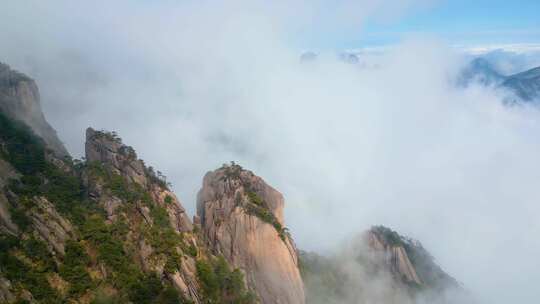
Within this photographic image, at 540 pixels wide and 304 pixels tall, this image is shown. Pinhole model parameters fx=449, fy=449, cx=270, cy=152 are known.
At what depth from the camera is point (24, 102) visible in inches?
2773

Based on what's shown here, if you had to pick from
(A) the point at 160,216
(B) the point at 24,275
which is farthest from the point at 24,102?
(B) the point at 24,275

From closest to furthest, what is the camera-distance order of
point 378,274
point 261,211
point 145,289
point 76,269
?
1. point 76,269
2. point 145,289
3. point 261,211
4. point 378,274

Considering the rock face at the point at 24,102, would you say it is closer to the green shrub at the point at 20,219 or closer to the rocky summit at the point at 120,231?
the rocky summit at the point at 120,231

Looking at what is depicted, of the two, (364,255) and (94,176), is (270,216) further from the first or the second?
(364,255)

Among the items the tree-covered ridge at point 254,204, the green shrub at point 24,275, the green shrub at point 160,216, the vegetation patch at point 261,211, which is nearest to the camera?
the green shrub at point 24,275

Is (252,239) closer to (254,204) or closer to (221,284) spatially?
(254,204)

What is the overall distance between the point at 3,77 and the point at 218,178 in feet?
128

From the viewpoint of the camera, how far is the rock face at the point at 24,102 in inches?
2650

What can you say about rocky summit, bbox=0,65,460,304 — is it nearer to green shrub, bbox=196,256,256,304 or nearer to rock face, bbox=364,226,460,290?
green shrub, bbox=196,256,256,304

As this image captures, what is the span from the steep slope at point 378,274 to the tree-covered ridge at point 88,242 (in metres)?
31.4

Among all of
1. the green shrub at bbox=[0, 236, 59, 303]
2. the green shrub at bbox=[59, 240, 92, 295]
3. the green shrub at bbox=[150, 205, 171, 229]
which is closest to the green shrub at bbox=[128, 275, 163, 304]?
the green shrub at bbox=[59, 240, 92, 295]

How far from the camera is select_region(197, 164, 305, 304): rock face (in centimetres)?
5503

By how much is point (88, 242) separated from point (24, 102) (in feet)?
128

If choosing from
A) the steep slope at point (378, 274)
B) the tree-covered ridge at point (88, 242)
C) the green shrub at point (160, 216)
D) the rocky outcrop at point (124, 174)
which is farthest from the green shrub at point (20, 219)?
the steep slope at point (378, 274)
